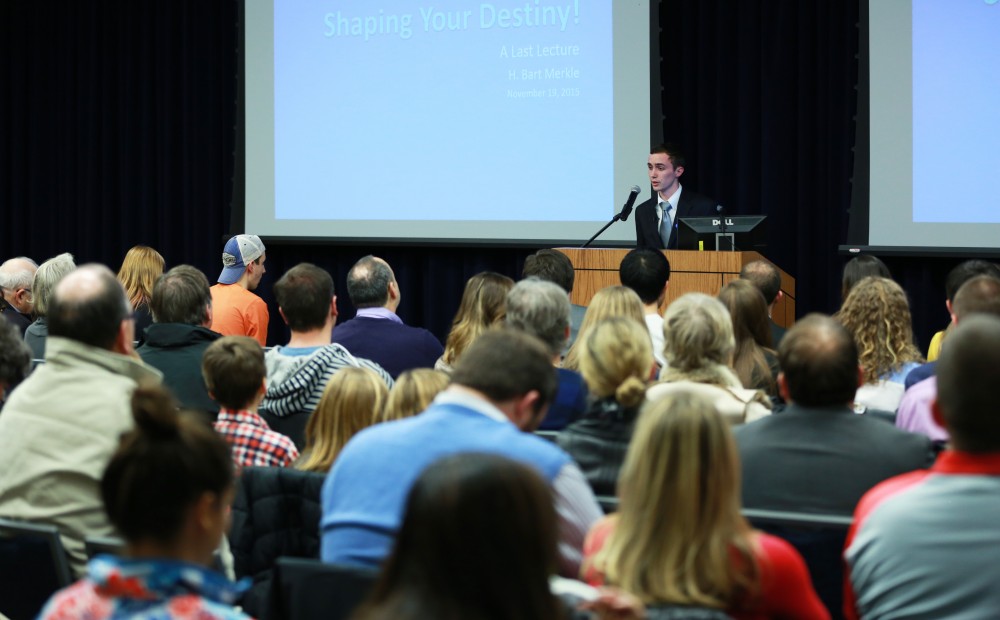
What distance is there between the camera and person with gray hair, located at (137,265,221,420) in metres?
3.94

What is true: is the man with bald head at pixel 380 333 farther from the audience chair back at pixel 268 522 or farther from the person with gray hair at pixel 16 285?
the person with gray hair at pixel 16 285

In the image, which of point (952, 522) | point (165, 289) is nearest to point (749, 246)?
point (165, 289)

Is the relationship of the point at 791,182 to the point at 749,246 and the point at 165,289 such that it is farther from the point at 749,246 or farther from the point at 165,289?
the point at 165,289

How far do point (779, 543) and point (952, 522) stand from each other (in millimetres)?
337

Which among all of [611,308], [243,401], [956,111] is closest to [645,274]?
[611,308]

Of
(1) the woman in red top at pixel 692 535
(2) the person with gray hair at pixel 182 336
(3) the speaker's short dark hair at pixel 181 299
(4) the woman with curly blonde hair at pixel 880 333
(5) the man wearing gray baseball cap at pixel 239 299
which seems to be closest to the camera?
(1) the woman in red top at pixel 692 535

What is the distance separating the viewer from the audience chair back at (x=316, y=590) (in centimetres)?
187

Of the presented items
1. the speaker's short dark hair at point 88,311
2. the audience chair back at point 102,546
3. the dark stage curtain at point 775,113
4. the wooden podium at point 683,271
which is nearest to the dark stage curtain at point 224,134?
the dark stage curtain at point 775,113

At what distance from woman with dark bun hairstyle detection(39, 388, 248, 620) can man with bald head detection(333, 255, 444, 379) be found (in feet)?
8.43

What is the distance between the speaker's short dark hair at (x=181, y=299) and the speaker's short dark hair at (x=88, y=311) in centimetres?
157

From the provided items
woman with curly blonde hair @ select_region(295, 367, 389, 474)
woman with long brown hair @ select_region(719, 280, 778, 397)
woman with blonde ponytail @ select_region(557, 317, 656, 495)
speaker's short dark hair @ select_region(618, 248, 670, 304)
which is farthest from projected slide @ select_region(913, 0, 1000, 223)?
woman with curly blonde hair @ select_region(295, 367, 389, 474)

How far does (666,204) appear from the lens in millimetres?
6797

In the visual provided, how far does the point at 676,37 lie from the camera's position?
294 inches

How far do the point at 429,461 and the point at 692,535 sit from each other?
488 millimetres
